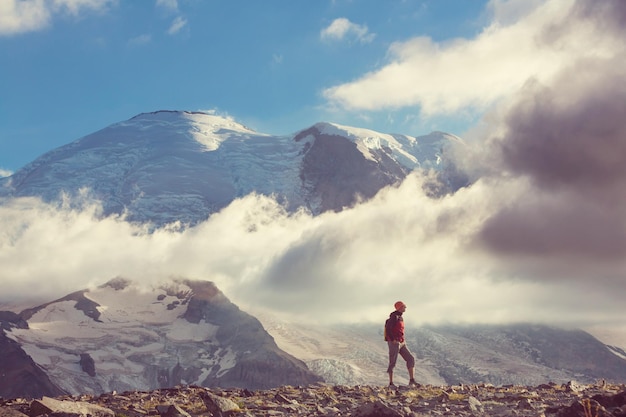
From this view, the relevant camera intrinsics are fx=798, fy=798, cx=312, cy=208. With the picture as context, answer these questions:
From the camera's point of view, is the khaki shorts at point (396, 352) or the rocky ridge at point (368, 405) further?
the khaki shorts at point (396, 352)

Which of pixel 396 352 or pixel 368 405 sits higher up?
pixel 396 352

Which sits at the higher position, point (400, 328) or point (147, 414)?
point (400, 328)

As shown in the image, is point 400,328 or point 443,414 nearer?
point 443,414

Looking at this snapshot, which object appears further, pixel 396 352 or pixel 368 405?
pixel 396 352

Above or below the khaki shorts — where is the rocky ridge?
below

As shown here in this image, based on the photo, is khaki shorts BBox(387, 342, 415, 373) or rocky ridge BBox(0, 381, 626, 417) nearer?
rocky ridge BBox(0, 381, 626, 417)

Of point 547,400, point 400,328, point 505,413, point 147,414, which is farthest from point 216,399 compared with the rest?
point 400,328

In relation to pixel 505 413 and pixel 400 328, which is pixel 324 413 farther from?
pixel 400 328

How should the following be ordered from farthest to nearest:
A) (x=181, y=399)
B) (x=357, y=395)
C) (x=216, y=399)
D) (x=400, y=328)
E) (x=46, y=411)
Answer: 1. (x=400, y=328)
2. (x=181, y=399)
3. (x=357, y=395)
4. (x=216, y=399)
5. (x=46, y=411)

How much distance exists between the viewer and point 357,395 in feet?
98.8

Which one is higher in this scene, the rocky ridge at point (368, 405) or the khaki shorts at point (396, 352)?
the khaki shorts at point (396, 352)

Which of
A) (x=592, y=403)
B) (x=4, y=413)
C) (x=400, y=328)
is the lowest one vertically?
(x=4, y=413)

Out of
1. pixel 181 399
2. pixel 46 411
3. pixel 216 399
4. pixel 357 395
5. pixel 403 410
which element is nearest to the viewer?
pixel 403 410

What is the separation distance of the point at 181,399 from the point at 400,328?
10.9 metres
